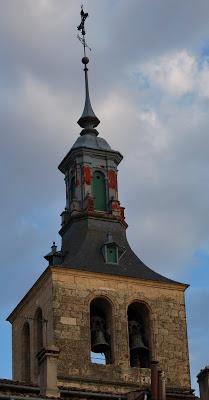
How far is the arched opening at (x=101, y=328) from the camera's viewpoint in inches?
1737

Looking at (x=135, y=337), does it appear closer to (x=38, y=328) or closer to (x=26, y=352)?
(x=38, y=328)

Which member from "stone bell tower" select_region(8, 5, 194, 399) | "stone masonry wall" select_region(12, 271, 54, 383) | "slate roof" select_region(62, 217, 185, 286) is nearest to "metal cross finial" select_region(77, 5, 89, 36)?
"stone bell tower" select_region(8, 5, 194, 399)

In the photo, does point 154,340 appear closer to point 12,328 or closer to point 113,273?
point 113,273

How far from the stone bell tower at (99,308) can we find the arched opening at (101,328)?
0.04 metres

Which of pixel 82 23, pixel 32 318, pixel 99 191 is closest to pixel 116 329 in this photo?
pixel 32 318

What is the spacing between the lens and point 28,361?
4678cm

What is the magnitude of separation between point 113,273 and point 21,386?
42.1ft

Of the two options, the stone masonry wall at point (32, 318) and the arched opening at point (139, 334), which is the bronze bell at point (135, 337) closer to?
the arched opening at point (139, 334)

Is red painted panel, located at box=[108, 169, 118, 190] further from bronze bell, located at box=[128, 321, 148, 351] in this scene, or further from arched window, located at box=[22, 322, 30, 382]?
arched window, located at box=[22, 322, 30, 382]

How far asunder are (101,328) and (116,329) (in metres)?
0.79

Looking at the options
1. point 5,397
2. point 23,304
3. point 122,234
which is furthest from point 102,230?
point 5,397

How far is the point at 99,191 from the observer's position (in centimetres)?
4931

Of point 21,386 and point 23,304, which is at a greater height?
point 23,304

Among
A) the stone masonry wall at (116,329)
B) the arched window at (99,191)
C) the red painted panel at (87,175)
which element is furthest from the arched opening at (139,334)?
the red painted panel at (87,175)
